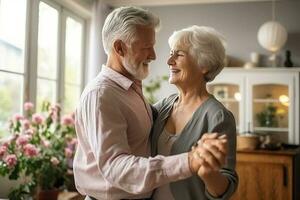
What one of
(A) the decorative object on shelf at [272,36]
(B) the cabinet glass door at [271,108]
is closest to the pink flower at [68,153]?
(B) the cabinet glass door at [271,108]

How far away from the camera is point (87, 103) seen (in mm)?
1167

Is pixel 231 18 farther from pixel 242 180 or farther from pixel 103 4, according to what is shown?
pixel 242 180

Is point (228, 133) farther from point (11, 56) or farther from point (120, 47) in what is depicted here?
point (11, 56)

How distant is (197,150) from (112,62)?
1.72ft

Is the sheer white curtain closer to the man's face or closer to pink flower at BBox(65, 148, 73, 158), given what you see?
pink flower at BBox(65, 148, 73, 158)

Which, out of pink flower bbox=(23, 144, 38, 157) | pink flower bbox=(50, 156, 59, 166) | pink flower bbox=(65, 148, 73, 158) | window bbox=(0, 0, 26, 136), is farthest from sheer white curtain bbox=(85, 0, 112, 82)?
pink flower bbox=(23, 144, 38, 157)

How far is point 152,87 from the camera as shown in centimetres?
471

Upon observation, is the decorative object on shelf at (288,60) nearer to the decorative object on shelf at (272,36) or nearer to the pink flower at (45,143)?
the decorative object on shelf at (272,36)

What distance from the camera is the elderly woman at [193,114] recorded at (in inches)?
52.6

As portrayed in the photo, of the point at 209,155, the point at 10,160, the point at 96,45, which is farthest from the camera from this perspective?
the point at 96,45

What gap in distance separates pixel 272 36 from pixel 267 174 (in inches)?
58.1

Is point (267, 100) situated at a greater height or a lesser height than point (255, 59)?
lesser

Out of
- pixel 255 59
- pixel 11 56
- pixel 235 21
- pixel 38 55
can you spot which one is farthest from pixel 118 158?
pixel 235 21

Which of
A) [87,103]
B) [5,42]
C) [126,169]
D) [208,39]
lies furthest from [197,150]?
[5,42]
